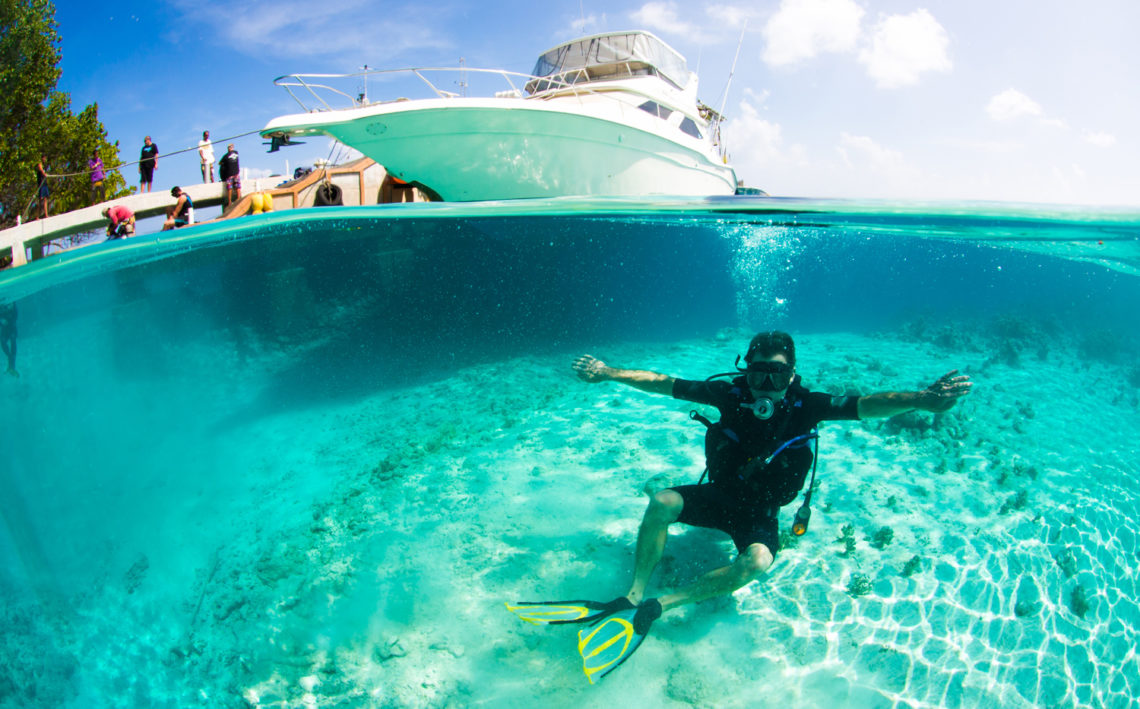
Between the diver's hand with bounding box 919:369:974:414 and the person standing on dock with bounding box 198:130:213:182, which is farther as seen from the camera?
the person standing on dock with bounding box 198:130:213:182

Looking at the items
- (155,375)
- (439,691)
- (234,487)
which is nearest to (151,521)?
(234,487)

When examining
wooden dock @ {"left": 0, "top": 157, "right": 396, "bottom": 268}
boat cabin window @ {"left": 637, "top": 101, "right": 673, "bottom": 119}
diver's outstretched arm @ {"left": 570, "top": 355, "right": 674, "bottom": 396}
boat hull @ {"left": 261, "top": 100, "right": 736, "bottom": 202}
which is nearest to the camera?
diver's outstretched arm @ {"left": 570, "top": 355, "right": 674, "bottom": 396}

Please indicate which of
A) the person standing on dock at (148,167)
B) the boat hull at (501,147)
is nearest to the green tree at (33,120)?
the person standing on dock at (148,167)

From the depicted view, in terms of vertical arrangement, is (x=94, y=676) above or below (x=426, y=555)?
below

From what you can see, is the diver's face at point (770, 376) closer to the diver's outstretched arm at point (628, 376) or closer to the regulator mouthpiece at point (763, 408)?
the regulator mouthpiece at point (763, 408)

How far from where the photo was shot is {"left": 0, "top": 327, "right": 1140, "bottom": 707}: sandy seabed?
4027 millimetres

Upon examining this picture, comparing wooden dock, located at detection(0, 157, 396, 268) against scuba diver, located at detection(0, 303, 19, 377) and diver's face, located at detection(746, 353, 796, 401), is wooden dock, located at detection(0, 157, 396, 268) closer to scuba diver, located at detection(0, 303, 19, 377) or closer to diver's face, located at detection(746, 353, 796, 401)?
scuba diver, located at detection(0, 303, 19, 377)

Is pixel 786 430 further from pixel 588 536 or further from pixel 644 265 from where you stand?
pixel 644 265

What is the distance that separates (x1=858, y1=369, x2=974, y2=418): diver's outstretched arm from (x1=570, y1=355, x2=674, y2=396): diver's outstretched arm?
138 centimetres

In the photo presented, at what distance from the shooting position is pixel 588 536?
5352 millimetres

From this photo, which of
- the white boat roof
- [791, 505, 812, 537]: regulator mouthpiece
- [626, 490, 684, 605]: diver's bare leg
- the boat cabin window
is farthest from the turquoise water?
the white boat roof

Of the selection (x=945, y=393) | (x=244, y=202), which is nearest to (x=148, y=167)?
(x=244, y=202)

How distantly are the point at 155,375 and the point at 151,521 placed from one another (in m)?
15.1

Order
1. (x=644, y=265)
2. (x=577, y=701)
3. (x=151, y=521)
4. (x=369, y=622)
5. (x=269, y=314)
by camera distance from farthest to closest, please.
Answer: (x=644, y=265) → (x=269, y=314) → (x=151, y=521) → (x=369, y=622) → (x=577, y=701)
